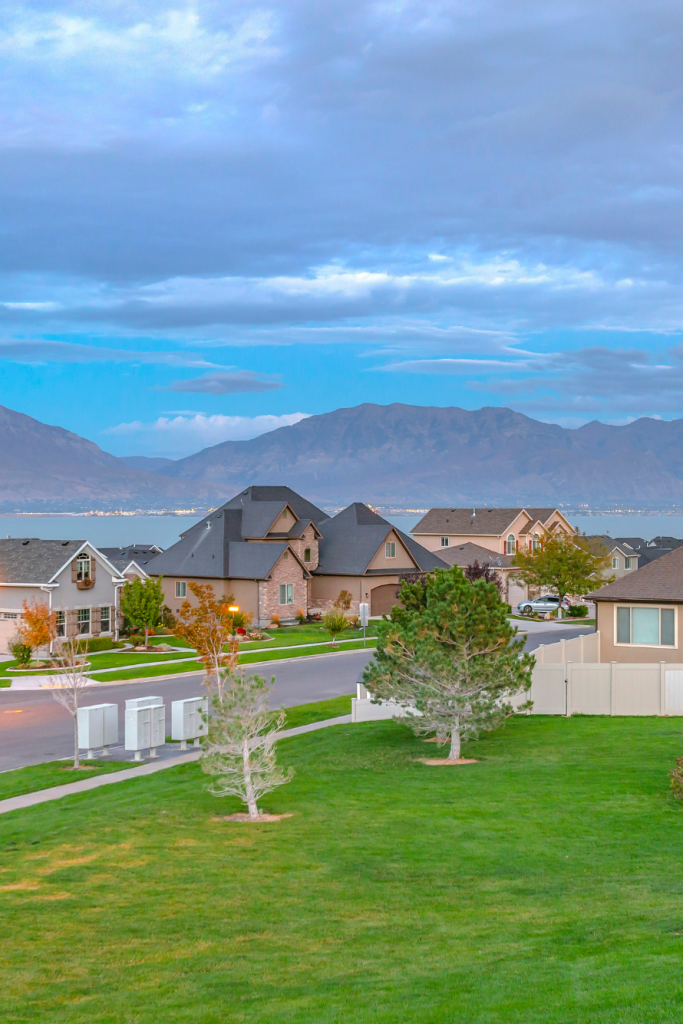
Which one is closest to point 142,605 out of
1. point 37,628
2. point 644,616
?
point 37,628

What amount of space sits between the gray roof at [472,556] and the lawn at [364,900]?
58186 millimetres

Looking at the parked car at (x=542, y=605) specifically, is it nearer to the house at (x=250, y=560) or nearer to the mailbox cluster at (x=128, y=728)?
the house at (x=250, y=560)

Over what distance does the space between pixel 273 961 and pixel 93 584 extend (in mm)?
45706

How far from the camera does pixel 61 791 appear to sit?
863 inches

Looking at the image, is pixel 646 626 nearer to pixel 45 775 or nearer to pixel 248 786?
pixel 248 786

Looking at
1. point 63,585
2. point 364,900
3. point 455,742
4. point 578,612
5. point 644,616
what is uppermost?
point 63,585

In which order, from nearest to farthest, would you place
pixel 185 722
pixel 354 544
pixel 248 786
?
pixel 248 786, pixel 185 722, pixel 354 544

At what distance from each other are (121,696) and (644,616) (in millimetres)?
19552

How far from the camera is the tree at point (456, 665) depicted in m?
23.3

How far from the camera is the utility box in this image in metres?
26.1

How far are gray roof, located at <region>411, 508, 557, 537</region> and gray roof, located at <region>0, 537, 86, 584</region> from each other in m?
43.8

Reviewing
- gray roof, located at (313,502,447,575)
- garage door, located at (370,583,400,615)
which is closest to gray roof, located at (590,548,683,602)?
gray roof, located at (313,502,447,575)

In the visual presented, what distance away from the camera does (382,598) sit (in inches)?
2771

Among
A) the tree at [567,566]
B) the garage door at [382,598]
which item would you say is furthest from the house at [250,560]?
the tree at [567,566]
